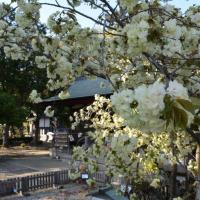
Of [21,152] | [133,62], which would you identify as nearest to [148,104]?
[133,62]

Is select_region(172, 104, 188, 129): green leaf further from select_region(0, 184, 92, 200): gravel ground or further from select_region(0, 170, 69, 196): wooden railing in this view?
select_region(0, 170, 69, 196): wooden railing

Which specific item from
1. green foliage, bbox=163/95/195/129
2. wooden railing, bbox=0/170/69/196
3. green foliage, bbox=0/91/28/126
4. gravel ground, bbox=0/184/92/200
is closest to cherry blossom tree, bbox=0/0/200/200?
green foliage, bbox=163/95/195/129

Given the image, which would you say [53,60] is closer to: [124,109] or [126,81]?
[126,81]

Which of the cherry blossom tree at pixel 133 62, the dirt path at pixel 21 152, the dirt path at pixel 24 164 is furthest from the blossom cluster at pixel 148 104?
the dirt path at pixel 21 152

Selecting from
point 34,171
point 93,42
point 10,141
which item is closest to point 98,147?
point 93,42

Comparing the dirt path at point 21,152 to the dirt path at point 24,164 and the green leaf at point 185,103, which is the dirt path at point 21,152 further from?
the green leaf at point 185,103

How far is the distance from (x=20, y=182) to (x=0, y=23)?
32.4ft

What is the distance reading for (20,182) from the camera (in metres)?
13.5

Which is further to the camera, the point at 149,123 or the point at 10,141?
the point at 10,141

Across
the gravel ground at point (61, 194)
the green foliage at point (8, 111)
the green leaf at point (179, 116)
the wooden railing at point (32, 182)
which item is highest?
the green foliage at point (8, 111)

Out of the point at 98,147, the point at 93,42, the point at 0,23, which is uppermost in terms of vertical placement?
the point at 0,23

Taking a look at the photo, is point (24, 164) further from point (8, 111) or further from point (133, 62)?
point (133, 62)

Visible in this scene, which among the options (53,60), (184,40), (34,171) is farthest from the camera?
(34,171)

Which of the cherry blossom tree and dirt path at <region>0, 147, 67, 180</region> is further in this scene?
dirt path at <region>0, 147, 67, 180</region>
